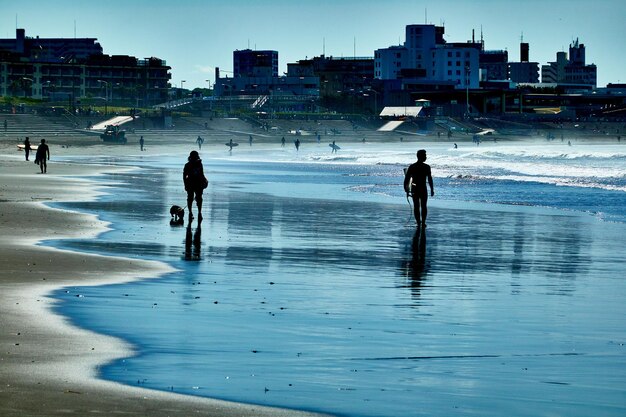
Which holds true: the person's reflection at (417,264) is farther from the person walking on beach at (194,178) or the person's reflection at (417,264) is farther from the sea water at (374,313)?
the person walking on beach at (194,178)

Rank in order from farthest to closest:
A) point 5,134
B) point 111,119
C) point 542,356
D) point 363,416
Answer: point 111,119, point 5,134, point 542,356, point 363,416

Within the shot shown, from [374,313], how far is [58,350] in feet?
13.8

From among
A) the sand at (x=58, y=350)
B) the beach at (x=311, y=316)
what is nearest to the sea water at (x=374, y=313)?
the beach at (x=311, y=316)

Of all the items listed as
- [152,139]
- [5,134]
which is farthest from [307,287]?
[152,139]

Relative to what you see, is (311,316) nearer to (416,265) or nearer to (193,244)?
(416,265)

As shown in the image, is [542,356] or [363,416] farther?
[542,356]

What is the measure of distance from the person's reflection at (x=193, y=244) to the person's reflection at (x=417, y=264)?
3488 mm

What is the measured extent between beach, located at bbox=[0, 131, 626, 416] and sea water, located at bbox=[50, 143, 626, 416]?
36mm

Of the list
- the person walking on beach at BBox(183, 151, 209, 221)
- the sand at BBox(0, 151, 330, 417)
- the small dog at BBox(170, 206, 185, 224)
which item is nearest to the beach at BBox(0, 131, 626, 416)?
the sand at BBox(0, 151, 330, 417)

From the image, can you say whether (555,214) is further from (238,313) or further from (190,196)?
(238,313)

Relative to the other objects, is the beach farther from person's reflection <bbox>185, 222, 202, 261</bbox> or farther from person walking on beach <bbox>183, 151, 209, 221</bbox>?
person walking on beach <bbox>183, 151, 209, 221</bbox>

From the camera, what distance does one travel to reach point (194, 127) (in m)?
191

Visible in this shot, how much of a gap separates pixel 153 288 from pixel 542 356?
6.32 metres

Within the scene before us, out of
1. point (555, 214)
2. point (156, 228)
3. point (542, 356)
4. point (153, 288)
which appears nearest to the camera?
point (542, 356)
